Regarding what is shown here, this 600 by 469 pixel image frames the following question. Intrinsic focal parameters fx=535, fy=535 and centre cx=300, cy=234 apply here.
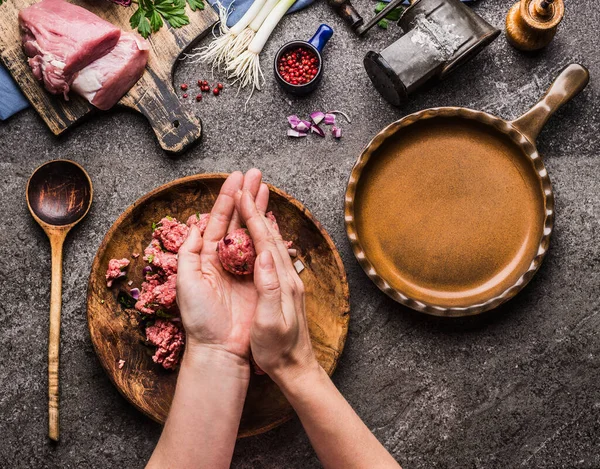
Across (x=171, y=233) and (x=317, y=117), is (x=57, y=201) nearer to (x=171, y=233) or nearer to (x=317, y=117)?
(x=171, y=233)

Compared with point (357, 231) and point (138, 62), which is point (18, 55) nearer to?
point (138, 62)

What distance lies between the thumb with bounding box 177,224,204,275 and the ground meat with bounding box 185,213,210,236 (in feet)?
0.30

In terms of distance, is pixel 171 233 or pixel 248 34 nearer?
pixel 171 233

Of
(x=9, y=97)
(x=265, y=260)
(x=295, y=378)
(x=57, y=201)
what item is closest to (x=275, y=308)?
(x=265, y=260)

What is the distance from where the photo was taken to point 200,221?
211 cm

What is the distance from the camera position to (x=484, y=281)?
224cm

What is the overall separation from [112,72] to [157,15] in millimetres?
299

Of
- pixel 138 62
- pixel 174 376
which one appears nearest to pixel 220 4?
pixel 138 62

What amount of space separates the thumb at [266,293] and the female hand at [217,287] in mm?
204

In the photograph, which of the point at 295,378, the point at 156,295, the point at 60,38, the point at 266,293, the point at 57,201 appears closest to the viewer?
the point at 266,293

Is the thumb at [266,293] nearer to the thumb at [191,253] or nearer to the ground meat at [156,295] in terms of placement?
the thumb at [191,253]

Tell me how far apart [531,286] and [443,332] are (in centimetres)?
43

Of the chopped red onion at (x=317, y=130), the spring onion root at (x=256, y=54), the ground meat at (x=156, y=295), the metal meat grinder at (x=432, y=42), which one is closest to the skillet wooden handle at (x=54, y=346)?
the ground meat at (x=156, y=295)

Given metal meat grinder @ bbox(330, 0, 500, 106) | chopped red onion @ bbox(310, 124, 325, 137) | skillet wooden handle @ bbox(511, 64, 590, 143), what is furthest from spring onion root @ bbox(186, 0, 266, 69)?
skillet wooden handle @ bbox(511, 64, 590, 143)
